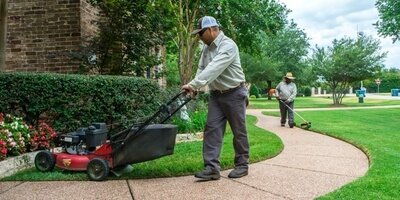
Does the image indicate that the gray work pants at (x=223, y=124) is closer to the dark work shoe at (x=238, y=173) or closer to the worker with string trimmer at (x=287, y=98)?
the dark work shoe at (x=238, y=173)

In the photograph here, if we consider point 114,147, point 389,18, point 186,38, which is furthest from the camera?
point 389,18

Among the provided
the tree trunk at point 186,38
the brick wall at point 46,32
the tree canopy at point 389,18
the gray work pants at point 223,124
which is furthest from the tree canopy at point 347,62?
the gray work pants at point 223,124

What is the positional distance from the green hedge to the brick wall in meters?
3.02

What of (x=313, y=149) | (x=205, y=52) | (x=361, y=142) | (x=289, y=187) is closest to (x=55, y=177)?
(x=205, y=52)

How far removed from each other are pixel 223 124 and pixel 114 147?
4.44 feet

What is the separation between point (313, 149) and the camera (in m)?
8.33

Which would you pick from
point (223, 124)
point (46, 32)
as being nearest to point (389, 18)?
point (46, 32)

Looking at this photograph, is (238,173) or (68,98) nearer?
(238,173)

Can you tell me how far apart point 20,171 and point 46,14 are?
18.9 feet

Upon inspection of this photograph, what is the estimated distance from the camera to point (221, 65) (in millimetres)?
5258

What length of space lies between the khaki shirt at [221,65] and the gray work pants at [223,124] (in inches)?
5.1

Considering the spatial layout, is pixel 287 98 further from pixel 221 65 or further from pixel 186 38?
pixel 221 65

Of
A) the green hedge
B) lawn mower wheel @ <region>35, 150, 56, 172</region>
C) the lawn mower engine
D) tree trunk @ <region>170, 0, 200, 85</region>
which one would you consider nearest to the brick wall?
the green hedge

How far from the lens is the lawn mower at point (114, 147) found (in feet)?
17.6
